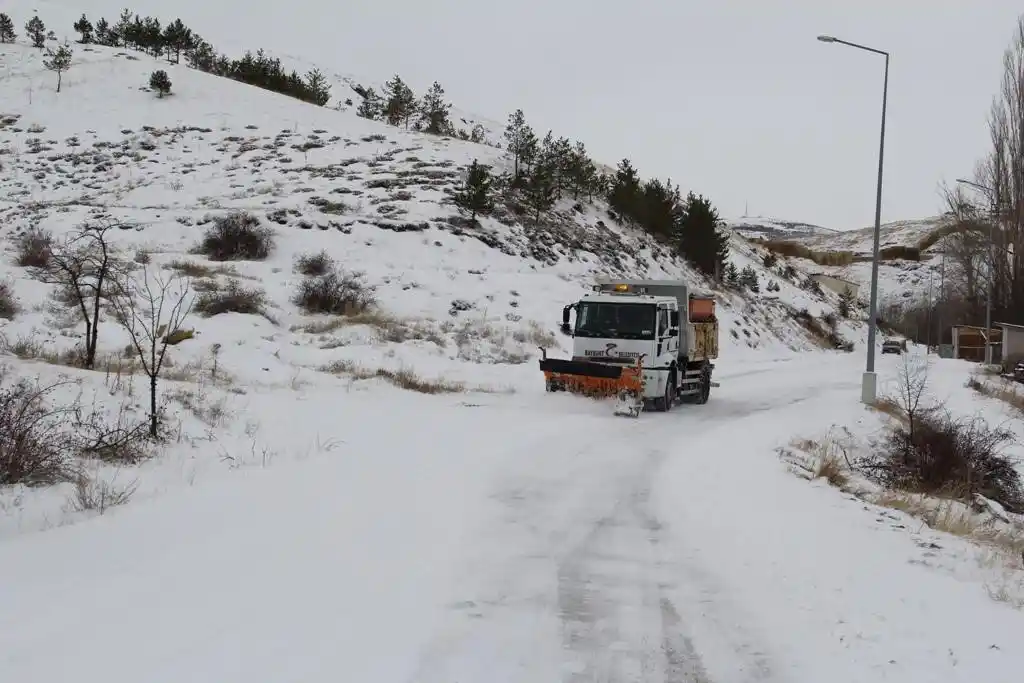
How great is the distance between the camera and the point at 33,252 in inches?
1029

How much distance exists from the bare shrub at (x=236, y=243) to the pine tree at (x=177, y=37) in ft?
156

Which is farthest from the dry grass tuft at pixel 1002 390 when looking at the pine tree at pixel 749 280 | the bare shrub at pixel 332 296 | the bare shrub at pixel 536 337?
the pine tree at pixel 749 280

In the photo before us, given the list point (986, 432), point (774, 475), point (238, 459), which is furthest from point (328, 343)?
point (986, 432)

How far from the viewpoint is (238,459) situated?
30.7ft

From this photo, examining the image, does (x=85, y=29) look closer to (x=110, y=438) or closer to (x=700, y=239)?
(x=700, y=239)

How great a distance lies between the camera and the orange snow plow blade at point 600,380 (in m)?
16.9

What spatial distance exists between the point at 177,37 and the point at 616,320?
229 ft

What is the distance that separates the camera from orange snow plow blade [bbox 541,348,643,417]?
55.3 ft

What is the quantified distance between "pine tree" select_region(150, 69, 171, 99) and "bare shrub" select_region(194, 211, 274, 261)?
31.5 meters

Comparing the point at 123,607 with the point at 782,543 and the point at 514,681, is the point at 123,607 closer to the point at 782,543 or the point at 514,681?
the point at 514,681

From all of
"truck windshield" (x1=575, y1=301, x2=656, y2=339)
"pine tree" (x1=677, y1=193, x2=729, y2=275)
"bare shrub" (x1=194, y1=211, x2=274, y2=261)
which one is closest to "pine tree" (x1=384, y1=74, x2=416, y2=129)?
"pine tree" (x1=677, y1=193, x2=729, y2=275)

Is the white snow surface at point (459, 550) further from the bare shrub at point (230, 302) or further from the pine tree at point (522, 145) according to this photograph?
the pine tree at point (522, 145)

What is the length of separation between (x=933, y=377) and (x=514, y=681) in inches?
1282

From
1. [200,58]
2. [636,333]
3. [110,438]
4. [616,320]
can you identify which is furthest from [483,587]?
[200,58]
